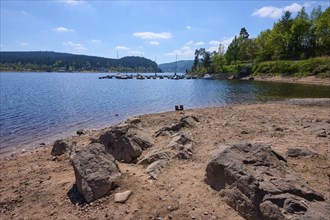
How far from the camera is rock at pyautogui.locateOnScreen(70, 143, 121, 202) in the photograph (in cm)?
800

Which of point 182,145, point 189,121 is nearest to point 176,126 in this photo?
point 189,121

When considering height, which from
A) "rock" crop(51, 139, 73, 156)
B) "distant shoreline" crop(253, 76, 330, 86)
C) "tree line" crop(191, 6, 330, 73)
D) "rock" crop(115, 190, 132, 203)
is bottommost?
"rock" crop(51, 139, 73, 156)

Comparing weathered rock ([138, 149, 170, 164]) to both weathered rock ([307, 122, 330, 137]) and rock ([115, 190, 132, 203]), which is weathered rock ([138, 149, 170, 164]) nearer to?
rock ([115, 190, 132, 203])

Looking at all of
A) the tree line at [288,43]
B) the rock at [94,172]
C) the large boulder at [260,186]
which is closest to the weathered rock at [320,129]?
the large boulder at [260,186]

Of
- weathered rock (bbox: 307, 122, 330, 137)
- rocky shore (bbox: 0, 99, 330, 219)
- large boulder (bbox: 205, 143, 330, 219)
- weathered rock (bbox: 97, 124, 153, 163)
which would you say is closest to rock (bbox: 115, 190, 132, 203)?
rocky shore (bbox: 0, 99, 330, 219)

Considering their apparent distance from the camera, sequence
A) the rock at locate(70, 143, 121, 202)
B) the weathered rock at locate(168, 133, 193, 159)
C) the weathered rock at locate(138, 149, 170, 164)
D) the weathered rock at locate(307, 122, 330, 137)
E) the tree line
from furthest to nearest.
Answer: the tree line < the weathered rock at locate(307, 122, 330, 137) < the weathered rock at locate(168, 133, 193, 159) < the weathered rock at locate(138, 149, 170, 164) < the rock at locate(70, 143, 121, 202)

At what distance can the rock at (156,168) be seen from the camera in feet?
30.0

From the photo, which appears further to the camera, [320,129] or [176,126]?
[320,129]

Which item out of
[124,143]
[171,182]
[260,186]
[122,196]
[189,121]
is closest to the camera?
[260,186]

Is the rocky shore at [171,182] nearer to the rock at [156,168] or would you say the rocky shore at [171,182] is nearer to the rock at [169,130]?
the rock at [156,168]

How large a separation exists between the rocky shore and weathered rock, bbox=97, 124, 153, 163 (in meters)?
0.04

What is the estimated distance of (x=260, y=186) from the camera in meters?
6.91

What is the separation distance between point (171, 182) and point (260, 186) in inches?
118

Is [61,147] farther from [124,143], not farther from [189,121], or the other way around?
[189,121]
